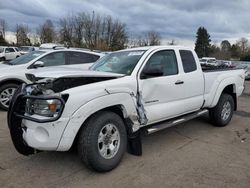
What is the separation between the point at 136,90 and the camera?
13.5 feet

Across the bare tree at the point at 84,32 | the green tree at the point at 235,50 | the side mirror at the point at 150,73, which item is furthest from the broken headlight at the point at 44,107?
the green tree at the point at 235,50

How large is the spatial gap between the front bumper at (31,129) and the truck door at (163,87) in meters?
1.51

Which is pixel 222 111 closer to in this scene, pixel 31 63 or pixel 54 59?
pixel 54 59

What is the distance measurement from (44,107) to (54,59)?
16.4ft

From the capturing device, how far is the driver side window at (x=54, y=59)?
7.88 meters

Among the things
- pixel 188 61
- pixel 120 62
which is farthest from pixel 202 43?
pixel 120 62

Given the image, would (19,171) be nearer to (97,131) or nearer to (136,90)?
(97,131)

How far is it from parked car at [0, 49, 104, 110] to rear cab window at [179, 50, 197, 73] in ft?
10.7

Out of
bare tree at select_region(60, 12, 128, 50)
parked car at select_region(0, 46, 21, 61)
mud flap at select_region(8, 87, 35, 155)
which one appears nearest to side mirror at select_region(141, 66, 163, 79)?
mud flap at select_region(8, 87, 35, 155)

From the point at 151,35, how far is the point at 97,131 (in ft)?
214

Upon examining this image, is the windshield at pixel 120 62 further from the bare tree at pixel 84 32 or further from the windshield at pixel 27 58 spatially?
the bare tree at pixel 84 32

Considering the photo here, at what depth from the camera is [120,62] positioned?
4762 millimetres

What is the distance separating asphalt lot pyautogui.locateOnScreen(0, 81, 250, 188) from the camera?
351 centimetres

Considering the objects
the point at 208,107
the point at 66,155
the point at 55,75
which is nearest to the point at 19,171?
the point at 66,155
